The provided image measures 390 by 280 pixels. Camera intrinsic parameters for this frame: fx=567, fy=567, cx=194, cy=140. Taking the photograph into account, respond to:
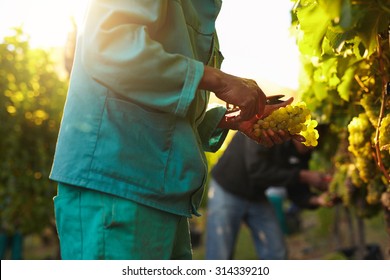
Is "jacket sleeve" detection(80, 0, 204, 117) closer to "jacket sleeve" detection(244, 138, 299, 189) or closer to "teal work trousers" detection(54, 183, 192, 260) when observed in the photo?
"teal work trousers" detection(54, 183, 192, 260)

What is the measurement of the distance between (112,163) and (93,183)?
8cm

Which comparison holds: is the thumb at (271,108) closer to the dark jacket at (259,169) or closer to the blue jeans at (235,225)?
the dark jacket at (259,169)

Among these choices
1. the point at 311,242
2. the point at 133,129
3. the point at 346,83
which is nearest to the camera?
the point at 133,129

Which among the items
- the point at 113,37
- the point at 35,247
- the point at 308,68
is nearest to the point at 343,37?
the point at 113,37

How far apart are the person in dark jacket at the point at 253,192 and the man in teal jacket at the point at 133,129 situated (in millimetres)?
3311

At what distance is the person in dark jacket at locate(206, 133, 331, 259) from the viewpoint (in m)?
5.15

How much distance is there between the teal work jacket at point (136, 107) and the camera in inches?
65.9

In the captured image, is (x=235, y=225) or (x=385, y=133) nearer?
(x=385, y=133)

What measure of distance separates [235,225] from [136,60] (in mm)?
3884

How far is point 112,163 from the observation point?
173 cm

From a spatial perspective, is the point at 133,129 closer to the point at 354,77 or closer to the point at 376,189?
the point at 354,77

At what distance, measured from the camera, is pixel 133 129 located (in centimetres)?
176

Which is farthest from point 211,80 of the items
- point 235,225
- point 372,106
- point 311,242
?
point 311,242

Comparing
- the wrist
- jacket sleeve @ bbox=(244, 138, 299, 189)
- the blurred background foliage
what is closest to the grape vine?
the wrist
